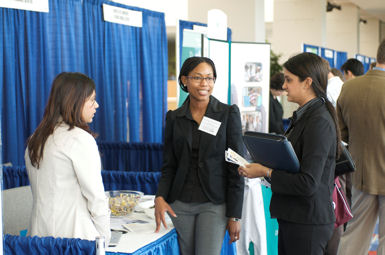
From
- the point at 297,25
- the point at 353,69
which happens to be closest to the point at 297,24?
the point at 297,25

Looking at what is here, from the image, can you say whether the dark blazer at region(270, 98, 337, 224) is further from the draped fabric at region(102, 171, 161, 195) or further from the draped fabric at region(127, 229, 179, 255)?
the draped fabric at region(102, 171, 161, 195)

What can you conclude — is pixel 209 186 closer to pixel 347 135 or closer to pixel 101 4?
pixel 347 135

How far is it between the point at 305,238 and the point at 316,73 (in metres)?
0.64

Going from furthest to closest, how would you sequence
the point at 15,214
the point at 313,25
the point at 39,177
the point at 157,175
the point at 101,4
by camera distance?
the point at 313,25
the point at 101,4
the point at 157,175
the point at 15,214
the point at 39,177

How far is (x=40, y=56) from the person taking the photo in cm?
357

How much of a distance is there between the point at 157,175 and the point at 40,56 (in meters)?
1.30

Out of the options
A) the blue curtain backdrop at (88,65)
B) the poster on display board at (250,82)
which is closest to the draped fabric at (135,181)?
the blue curtain backdrop at (88,65)

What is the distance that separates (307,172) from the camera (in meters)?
1.81

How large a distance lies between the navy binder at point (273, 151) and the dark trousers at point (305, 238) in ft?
0.74

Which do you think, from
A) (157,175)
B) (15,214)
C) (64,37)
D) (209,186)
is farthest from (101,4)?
(209,186)

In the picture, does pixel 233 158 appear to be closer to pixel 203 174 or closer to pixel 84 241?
pixel 203 174

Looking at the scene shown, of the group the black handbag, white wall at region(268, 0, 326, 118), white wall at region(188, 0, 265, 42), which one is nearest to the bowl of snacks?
the black handbag

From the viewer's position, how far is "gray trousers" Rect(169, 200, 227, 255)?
2.05 meters

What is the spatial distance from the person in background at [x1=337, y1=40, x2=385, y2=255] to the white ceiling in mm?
10188
